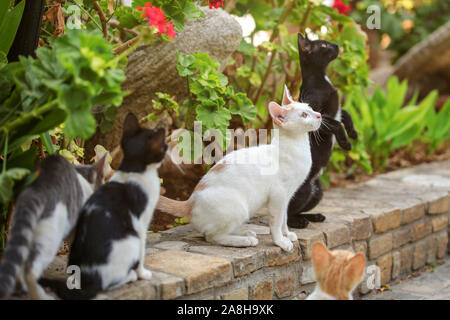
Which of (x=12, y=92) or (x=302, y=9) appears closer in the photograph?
(x=12, y=92)

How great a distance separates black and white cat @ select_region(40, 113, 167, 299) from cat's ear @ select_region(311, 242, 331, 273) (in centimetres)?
70

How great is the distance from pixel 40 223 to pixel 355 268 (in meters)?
A: 1.23

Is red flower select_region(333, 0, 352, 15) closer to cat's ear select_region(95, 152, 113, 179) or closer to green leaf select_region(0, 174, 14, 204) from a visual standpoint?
cat's ear select_region(95, 152, 113, 179)

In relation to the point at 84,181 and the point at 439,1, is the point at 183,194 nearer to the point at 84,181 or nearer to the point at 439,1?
the point at 84,181

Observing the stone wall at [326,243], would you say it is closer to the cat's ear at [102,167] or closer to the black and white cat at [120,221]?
the black and white cat at [120,221]

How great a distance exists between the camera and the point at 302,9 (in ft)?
13.2

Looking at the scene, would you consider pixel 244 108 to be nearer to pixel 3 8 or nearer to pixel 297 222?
pixel 297 222

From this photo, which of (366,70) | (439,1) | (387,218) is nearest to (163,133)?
(387,218)

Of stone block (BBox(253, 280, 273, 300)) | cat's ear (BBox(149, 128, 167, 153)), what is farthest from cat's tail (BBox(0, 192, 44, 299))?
stone block (BBox(253, 280, 273, 300))

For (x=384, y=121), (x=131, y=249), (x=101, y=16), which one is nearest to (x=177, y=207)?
(x=131, y=249)

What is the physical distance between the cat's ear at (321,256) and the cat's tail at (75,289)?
0.88 meters

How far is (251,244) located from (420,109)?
10.1 feet

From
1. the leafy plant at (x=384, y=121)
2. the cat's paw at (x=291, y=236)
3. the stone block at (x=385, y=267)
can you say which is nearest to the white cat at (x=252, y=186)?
the cat's paw at (x=291, y=236)

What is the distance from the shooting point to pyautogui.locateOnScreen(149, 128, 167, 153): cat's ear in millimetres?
2090
